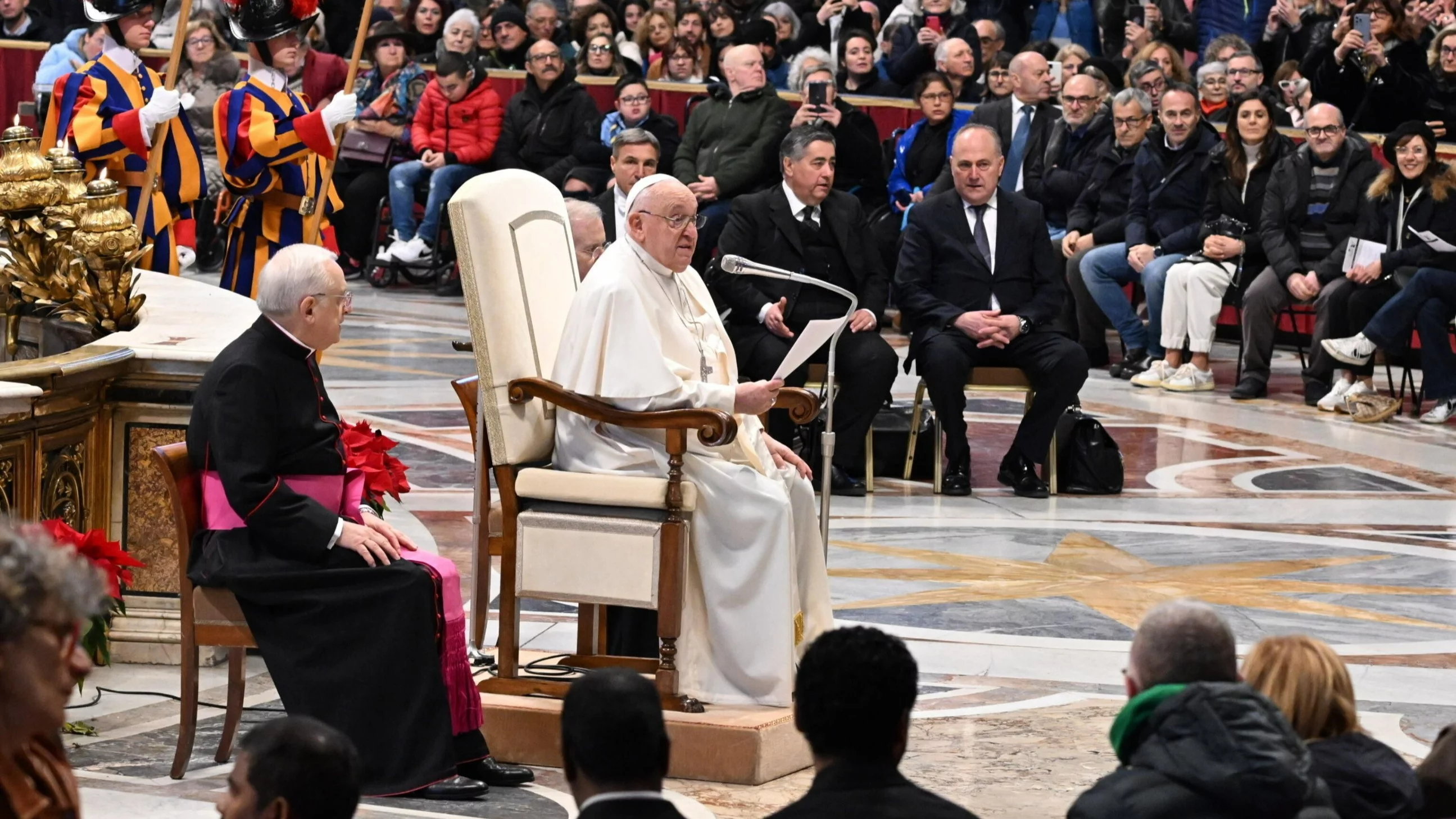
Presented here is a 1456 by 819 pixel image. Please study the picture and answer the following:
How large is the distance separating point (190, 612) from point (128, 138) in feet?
14.6

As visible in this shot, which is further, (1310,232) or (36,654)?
(1310,232)

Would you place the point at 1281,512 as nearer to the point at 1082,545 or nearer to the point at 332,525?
the point at 1082,545

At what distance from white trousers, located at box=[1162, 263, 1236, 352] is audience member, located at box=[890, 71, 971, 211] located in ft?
5.75

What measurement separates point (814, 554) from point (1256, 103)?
723 cm

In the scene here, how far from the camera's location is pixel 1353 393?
1150 centimetres

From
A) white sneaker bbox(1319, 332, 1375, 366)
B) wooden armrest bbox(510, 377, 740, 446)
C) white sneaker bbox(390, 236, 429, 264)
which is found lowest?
white sneaker bbox(1319, 332, 1375, 366)

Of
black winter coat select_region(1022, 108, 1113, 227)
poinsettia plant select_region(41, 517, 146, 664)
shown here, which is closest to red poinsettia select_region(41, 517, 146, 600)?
poinsettia plant select_region(41, 517, 146, 664)

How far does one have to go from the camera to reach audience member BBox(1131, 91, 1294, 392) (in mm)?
12148

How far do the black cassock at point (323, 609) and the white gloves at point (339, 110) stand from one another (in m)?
4.23

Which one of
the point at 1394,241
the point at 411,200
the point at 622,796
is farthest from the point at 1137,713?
the point at 411,200

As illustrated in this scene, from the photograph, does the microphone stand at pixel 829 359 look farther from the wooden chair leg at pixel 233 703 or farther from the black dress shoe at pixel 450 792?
the wooden chair leg at pixel 233 703

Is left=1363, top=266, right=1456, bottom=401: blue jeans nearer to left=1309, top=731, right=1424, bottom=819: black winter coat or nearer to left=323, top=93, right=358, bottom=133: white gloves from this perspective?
left=323, top=93, right=358, bottom=133: white gloves

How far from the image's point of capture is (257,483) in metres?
4.94

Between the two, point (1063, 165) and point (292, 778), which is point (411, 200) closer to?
point (1063, 165)
